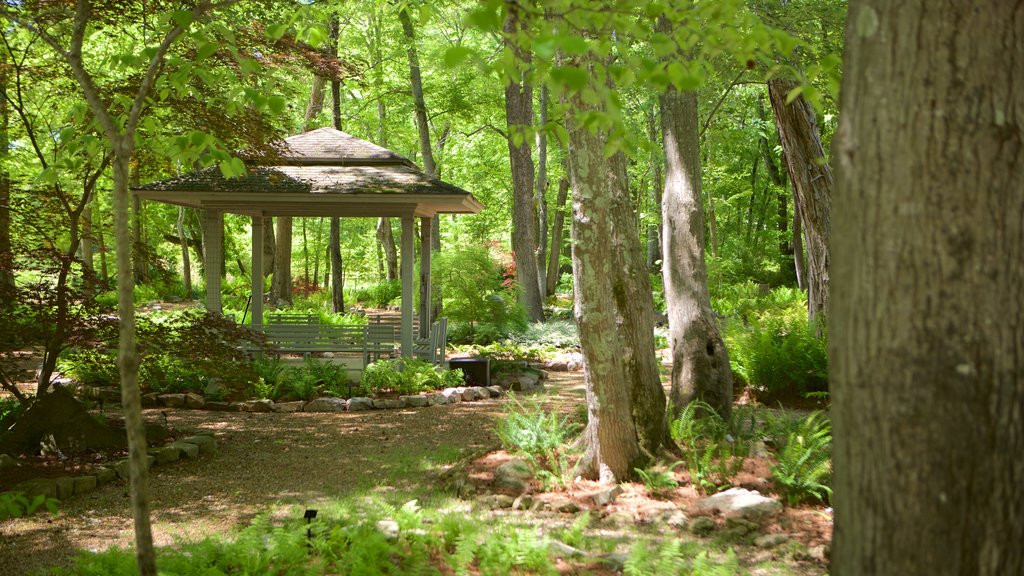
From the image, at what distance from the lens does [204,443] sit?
770 cm

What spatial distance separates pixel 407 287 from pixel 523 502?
6708 mm

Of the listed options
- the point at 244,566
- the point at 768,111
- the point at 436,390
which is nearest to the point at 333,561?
the point at 244,566

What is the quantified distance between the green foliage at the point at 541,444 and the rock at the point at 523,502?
283 millimetres

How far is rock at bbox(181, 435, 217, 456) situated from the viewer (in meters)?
7.64

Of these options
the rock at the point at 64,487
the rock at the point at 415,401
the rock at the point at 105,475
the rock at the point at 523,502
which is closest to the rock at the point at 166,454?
the rock at the point at 105,475

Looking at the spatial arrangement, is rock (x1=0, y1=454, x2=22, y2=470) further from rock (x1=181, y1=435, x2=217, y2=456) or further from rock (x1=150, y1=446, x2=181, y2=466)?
rock (x1=181, y1=435, x2=217, y2=456)

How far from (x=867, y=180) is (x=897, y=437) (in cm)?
65

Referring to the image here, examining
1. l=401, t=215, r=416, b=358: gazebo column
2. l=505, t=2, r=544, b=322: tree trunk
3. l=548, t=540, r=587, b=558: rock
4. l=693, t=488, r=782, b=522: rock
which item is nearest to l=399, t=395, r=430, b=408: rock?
l=401, t=215, r=416, b=358: gazebo column

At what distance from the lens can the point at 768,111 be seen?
89.4 ft

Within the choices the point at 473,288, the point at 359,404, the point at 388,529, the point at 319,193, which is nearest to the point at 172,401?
the point at 359,404

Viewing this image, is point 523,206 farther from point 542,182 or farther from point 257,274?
point 257,274

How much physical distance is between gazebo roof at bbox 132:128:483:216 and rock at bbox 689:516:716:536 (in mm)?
7066

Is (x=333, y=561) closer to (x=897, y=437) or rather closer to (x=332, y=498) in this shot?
(x=332, y=498)

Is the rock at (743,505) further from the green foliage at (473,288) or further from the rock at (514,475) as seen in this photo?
the green foliage at (473,288)
